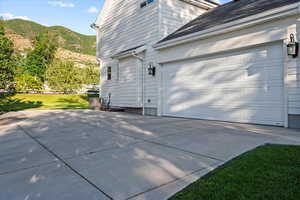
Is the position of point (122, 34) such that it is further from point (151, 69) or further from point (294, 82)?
point (294, 82)

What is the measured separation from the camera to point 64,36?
6938 centimetres

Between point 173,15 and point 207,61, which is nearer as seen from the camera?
point 207,61

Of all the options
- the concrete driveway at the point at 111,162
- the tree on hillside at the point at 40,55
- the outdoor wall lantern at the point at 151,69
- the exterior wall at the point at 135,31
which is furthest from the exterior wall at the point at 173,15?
the tree on hillside at the point at 40,55

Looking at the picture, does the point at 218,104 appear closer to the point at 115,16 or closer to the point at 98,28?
the point at 115,16

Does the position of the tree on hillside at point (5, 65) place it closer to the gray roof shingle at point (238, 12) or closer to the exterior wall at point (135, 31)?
the exterior wall at point (135, 31)

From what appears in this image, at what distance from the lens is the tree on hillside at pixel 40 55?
124ft

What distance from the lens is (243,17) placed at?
575cm

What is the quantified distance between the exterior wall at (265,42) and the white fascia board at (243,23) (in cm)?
13

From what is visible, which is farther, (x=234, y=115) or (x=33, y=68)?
(x=33, y=68)

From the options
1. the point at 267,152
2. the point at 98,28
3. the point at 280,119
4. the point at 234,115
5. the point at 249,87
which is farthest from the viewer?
the point at 98,28

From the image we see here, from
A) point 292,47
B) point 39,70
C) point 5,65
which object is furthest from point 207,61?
point 39,70

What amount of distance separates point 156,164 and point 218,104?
4509 millimetres

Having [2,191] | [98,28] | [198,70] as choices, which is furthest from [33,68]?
[2,191]

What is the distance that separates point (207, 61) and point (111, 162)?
5.37 metres
